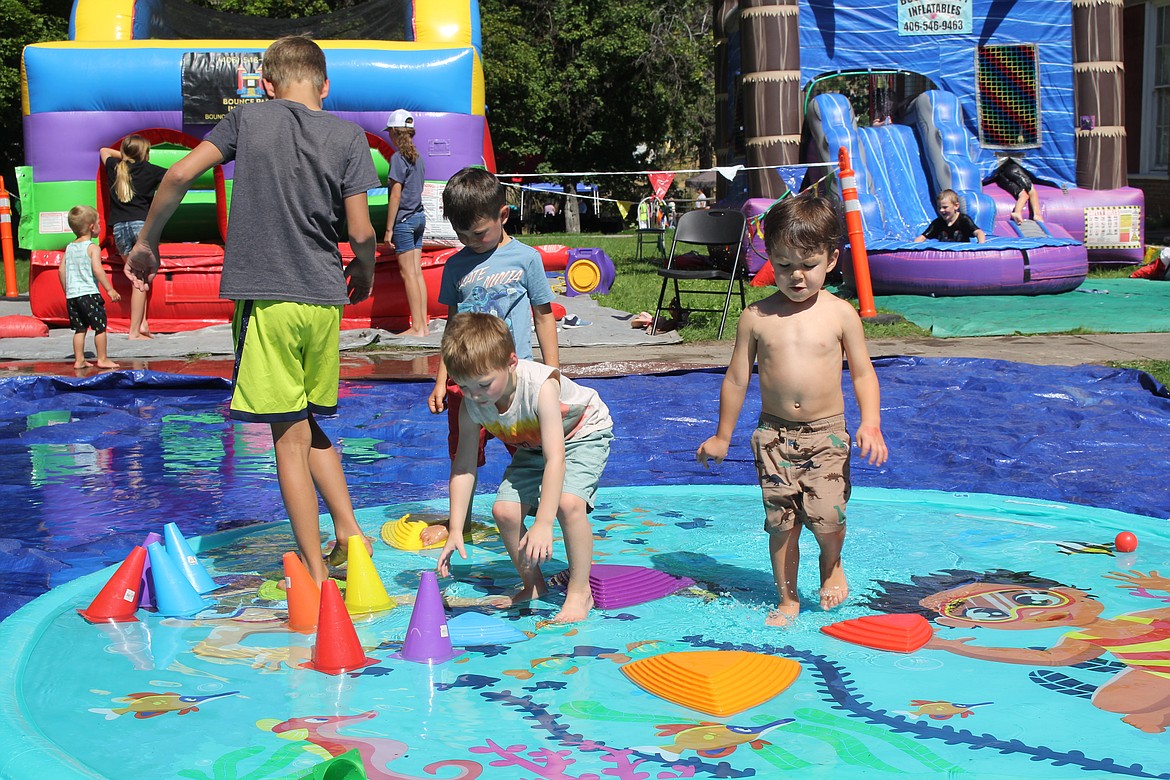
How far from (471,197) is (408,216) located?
6.22 m

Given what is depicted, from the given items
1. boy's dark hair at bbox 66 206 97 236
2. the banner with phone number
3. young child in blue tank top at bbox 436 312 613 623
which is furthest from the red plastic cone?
the banner with phone number

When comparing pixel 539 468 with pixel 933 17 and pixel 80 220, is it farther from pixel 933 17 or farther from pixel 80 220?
pixel 933 17

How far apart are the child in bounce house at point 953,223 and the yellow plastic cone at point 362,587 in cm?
1040

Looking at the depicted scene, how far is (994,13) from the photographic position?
15570 millimetres

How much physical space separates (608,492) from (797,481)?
5.35 feet

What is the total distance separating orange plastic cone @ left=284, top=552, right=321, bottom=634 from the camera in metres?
3.37

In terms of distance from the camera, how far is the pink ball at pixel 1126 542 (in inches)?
155

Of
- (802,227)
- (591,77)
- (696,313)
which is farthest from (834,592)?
(591,77)

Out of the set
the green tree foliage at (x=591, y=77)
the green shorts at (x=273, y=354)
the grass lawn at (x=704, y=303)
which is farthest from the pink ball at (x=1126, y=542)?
the green tree foliage at (x=591, y=77)

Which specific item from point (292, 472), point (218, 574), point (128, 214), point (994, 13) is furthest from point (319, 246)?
point (994, 13)

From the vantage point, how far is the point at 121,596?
349 centimetres

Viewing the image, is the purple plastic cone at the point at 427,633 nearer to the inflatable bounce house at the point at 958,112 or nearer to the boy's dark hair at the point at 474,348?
the boy's dark hair at the point at 474,348

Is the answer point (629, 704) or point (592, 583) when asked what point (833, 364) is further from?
point (629, 704)

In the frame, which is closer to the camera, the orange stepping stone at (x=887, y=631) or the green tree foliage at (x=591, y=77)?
the orange stepping stone at (x=887, y=631)
